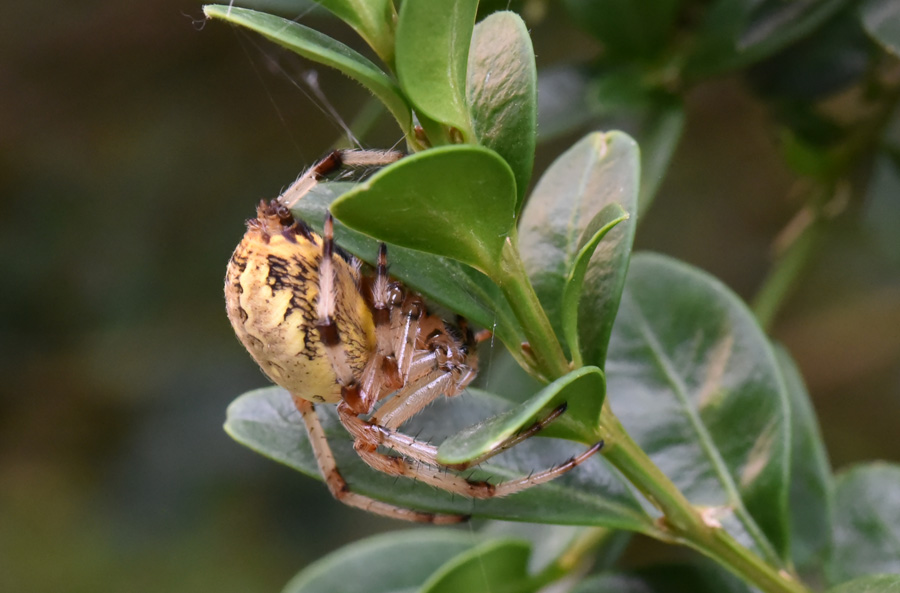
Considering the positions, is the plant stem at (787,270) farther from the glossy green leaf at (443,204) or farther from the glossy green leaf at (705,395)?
the glossy green leaf at (443,204)

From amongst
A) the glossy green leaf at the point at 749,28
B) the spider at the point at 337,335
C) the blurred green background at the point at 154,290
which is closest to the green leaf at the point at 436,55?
the spider at the point at 337,335

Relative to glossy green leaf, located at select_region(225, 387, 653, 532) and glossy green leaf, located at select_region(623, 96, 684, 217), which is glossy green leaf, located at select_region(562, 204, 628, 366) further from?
glossy green leaf, located at select_region(623, 96, 684, 217)

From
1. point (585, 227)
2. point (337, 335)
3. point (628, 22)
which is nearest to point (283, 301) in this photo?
point (337, 335)

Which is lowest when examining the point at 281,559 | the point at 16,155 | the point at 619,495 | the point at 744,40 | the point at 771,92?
the point at 281,559

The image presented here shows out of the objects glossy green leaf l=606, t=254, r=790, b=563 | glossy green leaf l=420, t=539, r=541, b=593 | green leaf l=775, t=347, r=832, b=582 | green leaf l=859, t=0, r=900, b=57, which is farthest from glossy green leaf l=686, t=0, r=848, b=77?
glossy green leaf l=420, t=539, r=541, b=593

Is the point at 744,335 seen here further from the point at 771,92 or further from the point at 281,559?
the point at 281,559

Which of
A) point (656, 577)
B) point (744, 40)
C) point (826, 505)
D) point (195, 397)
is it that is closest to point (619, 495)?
point (656, 577)

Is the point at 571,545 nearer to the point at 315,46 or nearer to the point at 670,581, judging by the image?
the point at 670,581

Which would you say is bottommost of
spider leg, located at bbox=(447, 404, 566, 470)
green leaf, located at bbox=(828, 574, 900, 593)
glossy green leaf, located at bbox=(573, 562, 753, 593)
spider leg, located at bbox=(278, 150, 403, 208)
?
glossy green leaf, located at bbox=(573, 562, 753, 593)
